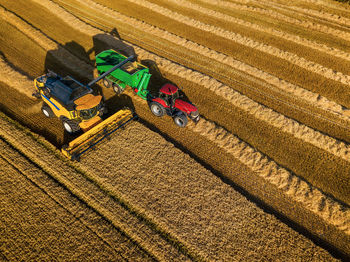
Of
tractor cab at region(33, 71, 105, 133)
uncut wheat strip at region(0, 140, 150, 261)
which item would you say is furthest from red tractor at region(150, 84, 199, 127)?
uncut wheat strip at region(0, 140, 150, 261)

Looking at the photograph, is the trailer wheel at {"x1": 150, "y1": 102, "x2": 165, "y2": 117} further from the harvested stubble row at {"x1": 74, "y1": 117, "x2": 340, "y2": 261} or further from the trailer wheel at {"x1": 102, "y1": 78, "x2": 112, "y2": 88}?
the trailer wheel at {"x1": 102, "y1": 78, "x2": 112, "y2": 88}

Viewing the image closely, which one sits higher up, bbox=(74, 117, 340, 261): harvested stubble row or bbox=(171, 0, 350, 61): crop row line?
bbox=(171, 0, 350, 61): crop row line

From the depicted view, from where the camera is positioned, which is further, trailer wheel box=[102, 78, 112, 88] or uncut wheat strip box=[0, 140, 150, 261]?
trailer wheel box=[102, 78, 112, 88]

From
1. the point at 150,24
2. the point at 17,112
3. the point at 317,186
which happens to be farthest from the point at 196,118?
the point at 150,24

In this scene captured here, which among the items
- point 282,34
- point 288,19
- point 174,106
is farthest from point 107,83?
point 288,19

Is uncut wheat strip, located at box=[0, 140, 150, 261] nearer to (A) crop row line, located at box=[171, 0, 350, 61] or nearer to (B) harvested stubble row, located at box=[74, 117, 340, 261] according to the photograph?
(B) harvested stubble row, located at box=[74, 117, 340, 261]

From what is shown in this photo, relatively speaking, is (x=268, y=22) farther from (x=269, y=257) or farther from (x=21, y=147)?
(x=21, y=147)

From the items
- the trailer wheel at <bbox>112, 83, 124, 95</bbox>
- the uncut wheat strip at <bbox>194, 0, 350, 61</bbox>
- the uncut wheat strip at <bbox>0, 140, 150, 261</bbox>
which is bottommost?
the uncut wheat strip at <bbox>0, 140, 150, 261</bbox>

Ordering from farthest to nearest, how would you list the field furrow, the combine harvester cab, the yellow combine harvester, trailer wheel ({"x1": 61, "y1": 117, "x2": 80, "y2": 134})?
the field furrow → the combine harvester cab → trailer wheel ({"x1": 61, "y1": 117, "x2": 80, "y2": 134}) → the yellow combine harvester

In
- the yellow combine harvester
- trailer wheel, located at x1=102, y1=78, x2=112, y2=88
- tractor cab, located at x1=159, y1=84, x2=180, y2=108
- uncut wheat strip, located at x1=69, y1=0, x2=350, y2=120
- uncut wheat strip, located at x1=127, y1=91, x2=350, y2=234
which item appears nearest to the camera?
uncut wheat strip, located at x1=127, y1=91, x2=350, y2=234
